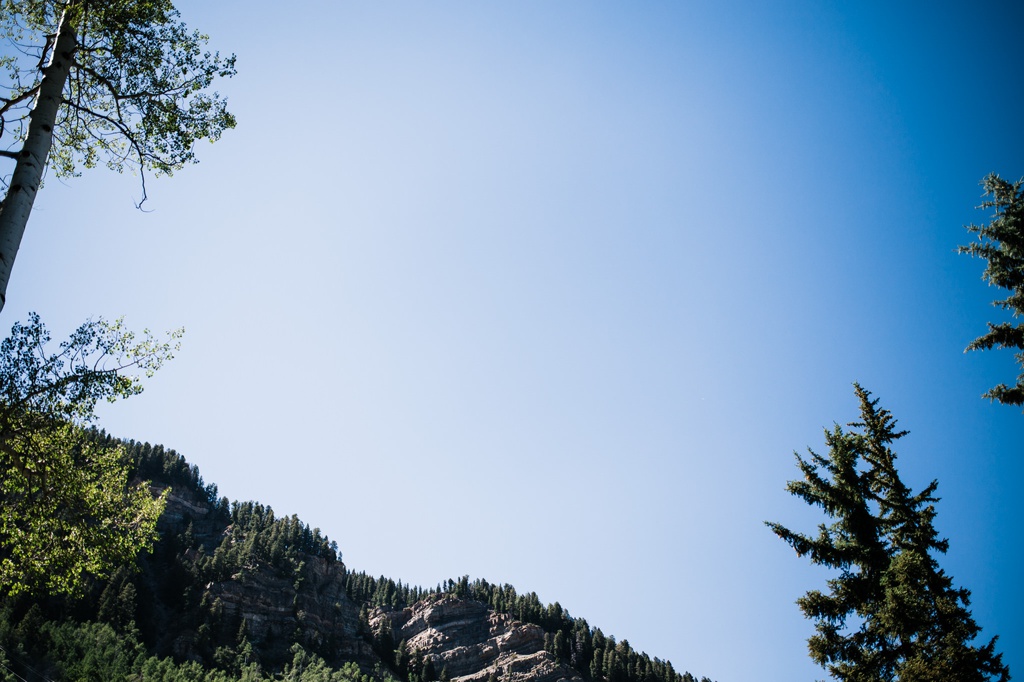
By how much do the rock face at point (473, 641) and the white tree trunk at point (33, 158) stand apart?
148 metres

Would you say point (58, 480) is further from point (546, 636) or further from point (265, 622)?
point (546, 636)

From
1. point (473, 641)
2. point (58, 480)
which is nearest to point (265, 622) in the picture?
point (473, 641)

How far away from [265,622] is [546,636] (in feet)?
246

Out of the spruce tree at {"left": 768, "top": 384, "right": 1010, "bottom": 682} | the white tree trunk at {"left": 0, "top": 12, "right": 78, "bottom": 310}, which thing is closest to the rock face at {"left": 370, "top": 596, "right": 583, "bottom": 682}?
the spruce tree at {"left": 768, "top": 384, "right": 1010, "bottom": 682}

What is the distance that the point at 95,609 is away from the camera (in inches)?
3248

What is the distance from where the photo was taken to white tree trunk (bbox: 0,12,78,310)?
24.5ft

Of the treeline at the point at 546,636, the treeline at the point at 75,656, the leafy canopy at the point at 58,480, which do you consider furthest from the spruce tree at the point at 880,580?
the treeline at the point at 546,636

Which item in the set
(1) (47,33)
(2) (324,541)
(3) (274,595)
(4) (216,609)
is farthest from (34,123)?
(2) (324,541)

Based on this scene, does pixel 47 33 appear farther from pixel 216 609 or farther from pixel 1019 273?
pixel 216 609

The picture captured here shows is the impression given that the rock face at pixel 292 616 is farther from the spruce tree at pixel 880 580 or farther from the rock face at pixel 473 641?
the spruce tree at pixel 880 580

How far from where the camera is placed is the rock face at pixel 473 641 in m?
132

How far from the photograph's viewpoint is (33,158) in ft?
27.0

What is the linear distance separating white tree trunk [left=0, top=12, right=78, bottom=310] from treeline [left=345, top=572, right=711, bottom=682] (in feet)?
460

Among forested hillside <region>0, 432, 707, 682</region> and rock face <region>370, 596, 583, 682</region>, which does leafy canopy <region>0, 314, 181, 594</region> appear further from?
rock face <region>370, 596, 583, 682</region>
